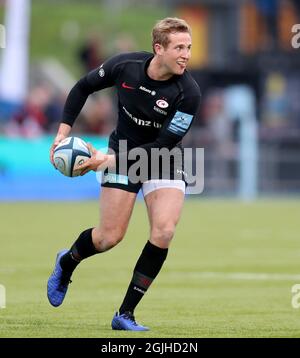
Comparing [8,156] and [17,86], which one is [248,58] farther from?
[8,156]

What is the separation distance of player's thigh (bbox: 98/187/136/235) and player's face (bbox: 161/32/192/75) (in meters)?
1.05

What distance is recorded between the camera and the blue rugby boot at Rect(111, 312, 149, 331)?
9180 millimetres

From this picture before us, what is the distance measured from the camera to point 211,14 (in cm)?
3466

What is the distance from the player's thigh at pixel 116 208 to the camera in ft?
31.7

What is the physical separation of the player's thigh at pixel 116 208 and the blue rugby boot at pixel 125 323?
71cm

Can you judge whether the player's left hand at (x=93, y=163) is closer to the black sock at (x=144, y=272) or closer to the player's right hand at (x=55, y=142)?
the player's right hand at (x=55, y=142)

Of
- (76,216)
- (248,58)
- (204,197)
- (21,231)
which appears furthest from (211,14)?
(21,231)

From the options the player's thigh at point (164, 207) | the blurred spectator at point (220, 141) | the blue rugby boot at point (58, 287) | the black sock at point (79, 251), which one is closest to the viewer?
the player's thigh at point (164, 207)

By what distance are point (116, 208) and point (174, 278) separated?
11.5ft

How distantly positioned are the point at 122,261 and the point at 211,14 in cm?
2085

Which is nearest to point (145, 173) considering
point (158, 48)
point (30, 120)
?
point (158, 48)

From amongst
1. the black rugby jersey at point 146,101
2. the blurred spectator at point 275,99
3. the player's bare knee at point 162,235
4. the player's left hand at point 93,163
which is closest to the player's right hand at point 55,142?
the player's left hand at point 93,163

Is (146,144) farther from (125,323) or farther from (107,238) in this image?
(125,323)
